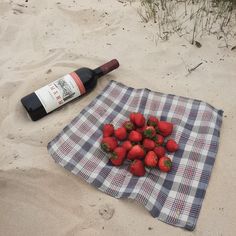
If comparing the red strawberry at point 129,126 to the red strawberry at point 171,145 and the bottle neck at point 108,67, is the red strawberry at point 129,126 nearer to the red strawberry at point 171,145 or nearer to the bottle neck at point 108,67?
the red strawberry at point 171,145

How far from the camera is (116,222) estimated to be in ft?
4.71

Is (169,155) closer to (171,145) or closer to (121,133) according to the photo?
(171,145)

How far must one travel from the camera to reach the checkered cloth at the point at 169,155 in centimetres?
147

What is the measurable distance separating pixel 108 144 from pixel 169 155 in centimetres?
29

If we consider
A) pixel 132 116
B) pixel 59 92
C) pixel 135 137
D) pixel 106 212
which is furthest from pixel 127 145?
pixel 59 92

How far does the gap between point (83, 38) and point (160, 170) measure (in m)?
1.12

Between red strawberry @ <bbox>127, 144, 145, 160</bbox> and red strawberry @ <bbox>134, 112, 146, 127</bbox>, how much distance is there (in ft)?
0.46

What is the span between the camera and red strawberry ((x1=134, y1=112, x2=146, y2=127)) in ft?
5.40

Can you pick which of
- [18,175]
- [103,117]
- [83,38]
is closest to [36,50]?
[83,38]

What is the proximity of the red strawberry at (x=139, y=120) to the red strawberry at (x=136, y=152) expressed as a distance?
14 centimetres

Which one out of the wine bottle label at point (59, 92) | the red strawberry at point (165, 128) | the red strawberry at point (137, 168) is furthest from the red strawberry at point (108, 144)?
the wine bottle label at point (59, 92)

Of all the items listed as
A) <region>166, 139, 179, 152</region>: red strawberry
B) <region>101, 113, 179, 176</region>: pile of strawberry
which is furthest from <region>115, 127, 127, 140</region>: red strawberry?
<region>166, 139, 179, 152</region>: red strawberry

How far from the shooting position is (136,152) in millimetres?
1538

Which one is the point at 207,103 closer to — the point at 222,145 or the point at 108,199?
the point at 222,145
